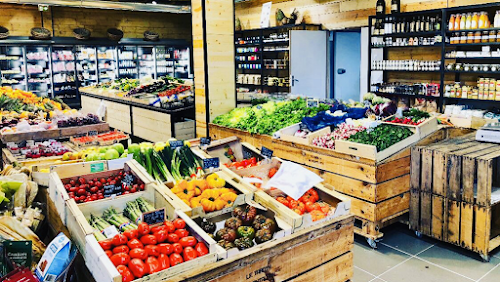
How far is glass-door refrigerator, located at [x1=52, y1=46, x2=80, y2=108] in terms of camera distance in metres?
11.9

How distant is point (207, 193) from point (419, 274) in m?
1.99

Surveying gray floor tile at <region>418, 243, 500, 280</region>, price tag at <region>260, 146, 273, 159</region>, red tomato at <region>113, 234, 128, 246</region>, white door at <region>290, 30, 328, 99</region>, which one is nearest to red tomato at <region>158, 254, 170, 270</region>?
red tomato at <region>113, 234, 128, 246</region>

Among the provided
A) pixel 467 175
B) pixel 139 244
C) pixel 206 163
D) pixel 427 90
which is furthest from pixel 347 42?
pixel 139 244

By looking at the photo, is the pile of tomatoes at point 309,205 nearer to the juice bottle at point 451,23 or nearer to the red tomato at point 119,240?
the red tomato at point 119,240

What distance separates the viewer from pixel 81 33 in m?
12.0

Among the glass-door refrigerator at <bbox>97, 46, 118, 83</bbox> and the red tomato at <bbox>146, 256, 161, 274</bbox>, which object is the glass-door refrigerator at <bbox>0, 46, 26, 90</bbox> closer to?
the glass-door refrigerator at <bbox>97, 46, 118, 83</bbox>

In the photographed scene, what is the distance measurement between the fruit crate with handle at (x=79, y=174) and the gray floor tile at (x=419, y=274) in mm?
2138

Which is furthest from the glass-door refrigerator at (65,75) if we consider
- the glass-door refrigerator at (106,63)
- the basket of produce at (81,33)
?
the glass-door refrigerator at (106,63)

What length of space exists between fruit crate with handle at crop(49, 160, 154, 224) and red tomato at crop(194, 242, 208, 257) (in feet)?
2.97

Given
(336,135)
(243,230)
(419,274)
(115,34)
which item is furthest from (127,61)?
(243,230)

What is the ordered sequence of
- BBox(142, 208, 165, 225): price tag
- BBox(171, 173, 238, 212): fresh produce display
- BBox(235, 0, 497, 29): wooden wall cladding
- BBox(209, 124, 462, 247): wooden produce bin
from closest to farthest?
BBox(142, 208, 165, 225): price tag < BBox(171, 173, 238, 212): fresh produce display < BBox(209, 124, 462, 247): wooden produce bin < BBox(235, 0, 497, 29): wooden wall cladding

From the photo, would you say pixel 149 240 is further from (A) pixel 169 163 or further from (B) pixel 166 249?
Result: (A) pixel 169 163

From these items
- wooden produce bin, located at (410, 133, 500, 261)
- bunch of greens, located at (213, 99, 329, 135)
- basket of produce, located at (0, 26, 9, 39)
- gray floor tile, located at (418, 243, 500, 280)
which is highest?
basket of produce, located at (0, 26, 9, 39)

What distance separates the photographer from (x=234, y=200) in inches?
108
